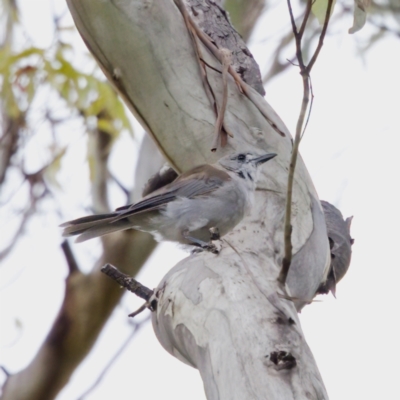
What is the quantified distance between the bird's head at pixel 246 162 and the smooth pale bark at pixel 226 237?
0.14 ft

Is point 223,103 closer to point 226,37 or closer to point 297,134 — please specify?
point 226,37

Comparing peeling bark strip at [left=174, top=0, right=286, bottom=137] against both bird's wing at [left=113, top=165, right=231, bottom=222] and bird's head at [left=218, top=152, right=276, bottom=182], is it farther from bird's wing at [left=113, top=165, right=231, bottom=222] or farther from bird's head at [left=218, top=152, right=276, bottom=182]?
bird's wing at [left=113, top=165, right=231, bottom=222]

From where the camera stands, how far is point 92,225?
3.71 meters

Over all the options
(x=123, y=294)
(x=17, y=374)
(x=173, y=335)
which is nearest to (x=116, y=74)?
(x=173, y=335)

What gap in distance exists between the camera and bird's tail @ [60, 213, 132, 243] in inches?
144

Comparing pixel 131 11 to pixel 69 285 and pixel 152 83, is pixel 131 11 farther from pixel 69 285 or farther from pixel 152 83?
pixel 69 285

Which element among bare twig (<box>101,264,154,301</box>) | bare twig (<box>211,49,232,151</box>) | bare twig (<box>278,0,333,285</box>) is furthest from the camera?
bare twig (<box>211,49,232,151</box>)

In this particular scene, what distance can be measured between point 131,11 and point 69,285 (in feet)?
8.13

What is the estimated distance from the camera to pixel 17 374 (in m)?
4.97

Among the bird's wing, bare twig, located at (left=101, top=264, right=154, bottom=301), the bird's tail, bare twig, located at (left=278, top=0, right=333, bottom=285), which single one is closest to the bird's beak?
the bird's wing

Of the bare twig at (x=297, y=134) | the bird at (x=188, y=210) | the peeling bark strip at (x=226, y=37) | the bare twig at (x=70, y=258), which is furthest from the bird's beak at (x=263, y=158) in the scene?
the bare twig at (x=70, y=258)

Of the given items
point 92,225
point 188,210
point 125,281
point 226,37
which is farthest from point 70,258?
point 125,281

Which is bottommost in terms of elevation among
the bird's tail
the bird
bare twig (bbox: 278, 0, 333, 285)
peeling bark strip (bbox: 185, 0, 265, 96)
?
bare twig (bbox: 278, 0, 333, 285)

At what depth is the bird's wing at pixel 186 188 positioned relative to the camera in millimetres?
3573
